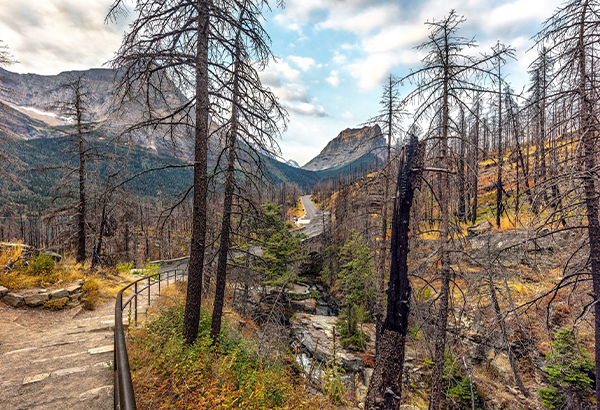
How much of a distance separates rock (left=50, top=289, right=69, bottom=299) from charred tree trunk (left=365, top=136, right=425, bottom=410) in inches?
372

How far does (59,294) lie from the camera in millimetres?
7875

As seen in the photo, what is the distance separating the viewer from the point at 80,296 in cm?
863

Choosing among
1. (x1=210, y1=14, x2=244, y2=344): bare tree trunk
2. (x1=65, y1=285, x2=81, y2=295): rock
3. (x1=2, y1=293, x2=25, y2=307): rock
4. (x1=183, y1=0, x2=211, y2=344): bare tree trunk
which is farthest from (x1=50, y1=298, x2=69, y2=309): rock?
(x1=183, y1=0, x2=211, y2=344): bare tree trunk

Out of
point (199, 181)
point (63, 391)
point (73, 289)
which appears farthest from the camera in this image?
point (73, 289)

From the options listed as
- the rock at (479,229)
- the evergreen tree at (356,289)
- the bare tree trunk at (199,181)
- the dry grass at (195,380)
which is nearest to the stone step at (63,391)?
the dry grass at (195,380)

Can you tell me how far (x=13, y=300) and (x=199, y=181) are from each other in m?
6.86

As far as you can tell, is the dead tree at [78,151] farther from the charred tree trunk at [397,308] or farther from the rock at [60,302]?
the charred tree trunk at [397,308]

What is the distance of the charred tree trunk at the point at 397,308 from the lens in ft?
14.8

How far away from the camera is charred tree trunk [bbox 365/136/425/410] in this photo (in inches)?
178

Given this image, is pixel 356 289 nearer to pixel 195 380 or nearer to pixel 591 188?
pixel 591 188

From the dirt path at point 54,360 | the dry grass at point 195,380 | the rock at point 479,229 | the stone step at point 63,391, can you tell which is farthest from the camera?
the rock at point 479,229

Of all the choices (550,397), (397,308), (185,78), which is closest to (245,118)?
(185,78)

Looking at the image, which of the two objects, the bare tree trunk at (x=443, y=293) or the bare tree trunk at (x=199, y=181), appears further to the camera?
the bare tree trunk at (x=443, y=293)

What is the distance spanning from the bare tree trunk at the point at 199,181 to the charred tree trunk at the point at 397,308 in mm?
4129
